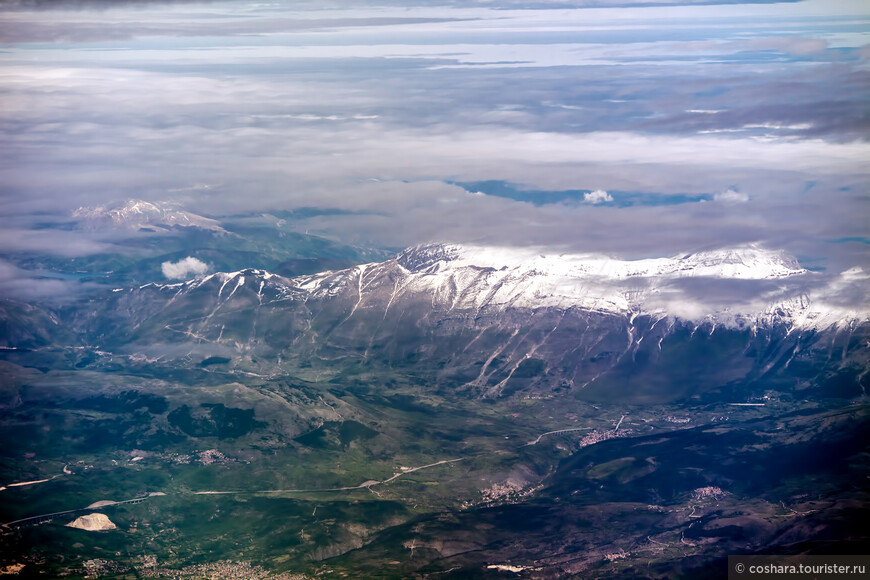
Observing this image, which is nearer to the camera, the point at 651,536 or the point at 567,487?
the point at 651,536

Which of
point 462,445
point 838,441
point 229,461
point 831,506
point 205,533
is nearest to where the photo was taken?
point 831,506

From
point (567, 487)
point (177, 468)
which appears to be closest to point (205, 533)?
point (177, 468)

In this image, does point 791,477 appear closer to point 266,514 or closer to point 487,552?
point 487,552

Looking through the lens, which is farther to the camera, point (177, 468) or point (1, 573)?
point (177, 468)

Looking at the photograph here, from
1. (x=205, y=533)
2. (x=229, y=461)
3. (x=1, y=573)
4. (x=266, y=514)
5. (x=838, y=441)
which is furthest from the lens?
(x=229, y=461)

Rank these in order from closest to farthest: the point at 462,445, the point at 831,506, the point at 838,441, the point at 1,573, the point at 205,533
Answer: the point at 1,573 < the point at 831,506 < the point at 205,533 < the point at 838,441 < the point at 462,445

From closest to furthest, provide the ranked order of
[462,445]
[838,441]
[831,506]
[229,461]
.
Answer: [831,506], [838,441], [229,461], [462,445]

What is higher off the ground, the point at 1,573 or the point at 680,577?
the point at 1,573

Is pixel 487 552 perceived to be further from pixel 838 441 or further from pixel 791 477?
pixel 838 441

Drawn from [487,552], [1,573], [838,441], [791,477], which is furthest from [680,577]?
[1,573]
